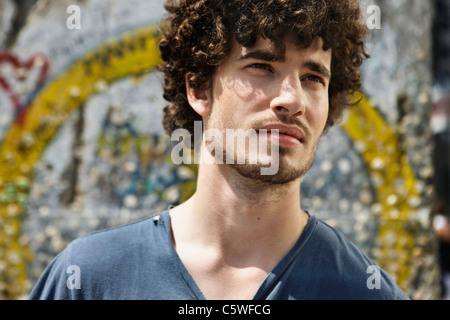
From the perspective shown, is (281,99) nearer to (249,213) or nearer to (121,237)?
(249,213)

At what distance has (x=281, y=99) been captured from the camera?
6.09 feet

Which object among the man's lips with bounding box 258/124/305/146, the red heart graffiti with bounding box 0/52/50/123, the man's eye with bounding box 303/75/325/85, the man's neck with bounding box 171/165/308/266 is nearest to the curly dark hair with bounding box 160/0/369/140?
the man's eye with bounding box 303/75/325/85

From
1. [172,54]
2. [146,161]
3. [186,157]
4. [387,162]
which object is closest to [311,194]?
[387,162]

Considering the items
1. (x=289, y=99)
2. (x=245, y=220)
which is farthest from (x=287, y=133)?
(x=245, y=220)

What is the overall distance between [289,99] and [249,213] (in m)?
0.51

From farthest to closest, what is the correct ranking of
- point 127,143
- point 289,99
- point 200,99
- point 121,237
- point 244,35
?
point 127,143 → point 200,99 → point 121,237 → point 244,35 → point 289,99

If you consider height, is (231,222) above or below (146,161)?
below

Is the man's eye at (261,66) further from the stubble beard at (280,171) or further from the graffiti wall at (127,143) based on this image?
the graffiti wall at (127,143)

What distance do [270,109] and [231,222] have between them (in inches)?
19.9

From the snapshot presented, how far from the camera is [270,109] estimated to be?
6.22 feet

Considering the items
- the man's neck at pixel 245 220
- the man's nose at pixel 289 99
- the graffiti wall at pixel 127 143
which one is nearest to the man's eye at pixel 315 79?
the man's nose at pixel 289 99

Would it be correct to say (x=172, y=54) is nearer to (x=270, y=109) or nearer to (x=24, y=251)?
(x=270, y=109)
